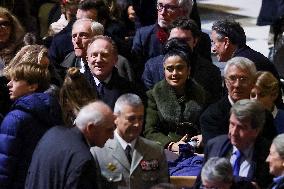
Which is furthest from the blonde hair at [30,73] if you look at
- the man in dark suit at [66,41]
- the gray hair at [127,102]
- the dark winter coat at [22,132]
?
the man in dark suit at [66,41]

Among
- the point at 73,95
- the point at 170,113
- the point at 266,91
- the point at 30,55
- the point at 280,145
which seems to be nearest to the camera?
the point at 280,145

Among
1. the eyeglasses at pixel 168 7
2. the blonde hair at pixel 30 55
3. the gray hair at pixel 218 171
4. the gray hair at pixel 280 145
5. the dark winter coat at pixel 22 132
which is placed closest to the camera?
the gray hair at pixel 218 171

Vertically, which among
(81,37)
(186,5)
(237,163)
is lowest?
(237,163)

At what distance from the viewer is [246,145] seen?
7.15 m

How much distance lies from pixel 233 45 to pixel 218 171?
101 inches

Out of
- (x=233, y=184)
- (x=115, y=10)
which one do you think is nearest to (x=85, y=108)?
(x=233, y=184)

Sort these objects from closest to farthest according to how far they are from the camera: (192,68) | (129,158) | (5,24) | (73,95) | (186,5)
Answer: (129,158) → (73,95) → (192,68) → (5,24) → (186,5)

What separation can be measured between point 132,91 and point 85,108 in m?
1.75

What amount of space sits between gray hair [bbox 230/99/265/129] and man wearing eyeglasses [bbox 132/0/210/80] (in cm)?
268

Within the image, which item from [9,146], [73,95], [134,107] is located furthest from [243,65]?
[9,146]

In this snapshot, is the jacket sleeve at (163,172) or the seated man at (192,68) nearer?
the jacket sleeve at (163,172)

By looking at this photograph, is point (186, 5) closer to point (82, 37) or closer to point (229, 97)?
point (82, 37)

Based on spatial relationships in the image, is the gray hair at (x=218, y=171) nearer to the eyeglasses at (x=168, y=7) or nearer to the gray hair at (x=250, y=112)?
the gray hair at (x=250, y=112)

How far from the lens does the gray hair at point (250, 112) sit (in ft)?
23.1
